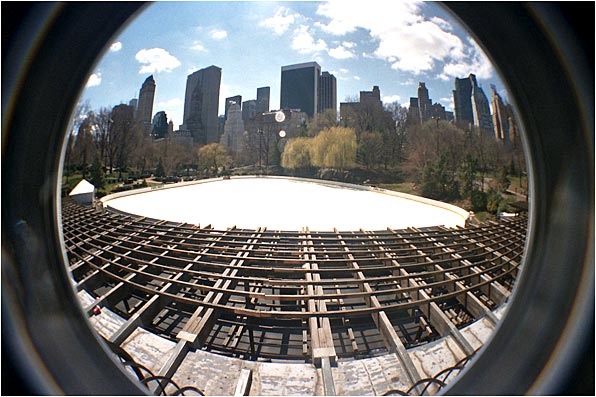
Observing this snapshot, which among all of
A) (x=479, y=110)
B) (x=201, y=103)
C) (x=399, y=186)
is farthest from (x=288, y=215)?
(x=399, y=186)

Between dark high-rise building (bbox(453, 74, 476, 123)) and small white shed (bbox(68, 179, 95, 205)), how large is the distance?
7.40 ft

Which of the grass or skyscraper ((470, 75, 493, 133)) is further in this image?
the grass

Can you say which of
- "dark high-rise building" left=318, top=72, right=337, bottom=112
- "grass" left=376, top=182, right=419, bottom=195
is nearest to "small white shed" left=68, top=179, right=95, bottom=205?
"grass" left=376, top=182, right=419, bottom=195

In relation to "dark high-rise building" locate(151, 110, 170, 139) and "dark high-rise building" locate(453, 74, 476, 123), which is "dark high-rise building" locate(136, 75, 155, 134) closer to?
"dark high-rise building" locate(151, 110, 170, 139)

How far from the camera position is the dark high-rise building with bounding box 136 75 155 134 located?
93cm

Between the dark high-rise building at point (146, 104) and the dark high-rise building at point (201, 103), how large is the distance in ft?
1.23

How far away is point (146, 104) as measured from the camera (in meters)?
0.97

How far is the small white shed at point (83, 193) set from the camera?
2.53 ft

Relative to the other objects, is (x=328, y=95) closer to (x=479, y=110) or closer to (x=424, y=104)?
(x=424, y=104)

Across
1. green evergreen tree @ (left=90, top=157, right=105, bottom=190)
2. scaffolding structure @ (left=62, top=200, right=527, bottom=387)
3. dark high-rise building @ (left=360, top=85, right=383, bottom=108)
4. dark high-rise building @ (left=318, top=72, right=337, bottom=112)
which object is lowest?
scaffolding structure @ (left=62, top=200, right=527, bottom=387)

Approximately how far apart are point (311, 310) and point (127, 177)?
1001 millimetres

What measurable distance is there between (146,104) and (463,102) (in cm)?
219

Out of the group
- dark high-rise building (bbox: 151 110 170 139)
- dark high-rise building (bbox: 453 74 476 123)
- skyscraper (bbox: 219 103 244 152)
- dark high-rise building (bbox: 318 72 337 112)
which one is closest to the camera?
dark high-rise building (bbox: 151 110 170 139)

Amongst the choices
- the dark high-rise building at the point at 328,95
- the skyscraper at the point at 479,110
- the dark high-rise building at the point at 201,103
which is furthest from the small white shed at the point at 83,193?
the dark high-rise building at the point at 328,95
